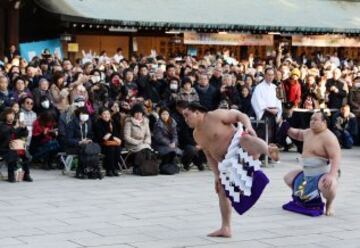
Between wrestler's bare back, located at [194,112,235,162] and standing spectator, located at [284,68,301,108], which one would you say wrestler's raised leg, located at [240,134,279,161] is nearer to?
wrestler's bare back, located at [194,112,235,162]

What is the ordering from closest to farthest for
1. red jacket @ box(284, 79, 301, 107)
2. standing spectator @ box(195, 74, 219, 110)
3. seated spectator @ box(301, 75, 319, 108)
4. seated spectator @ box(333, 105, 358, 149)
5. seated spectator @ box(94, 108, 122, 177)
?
seated spectator @ box(94, 108, 122, 177) → standing spectator @ box(195, 74, 219, 110) → red jacket @ box(284, 79, 301, 107) → seated spectator @ box(301, 75, 319, 108) → seated spectator @ box(333, 105, 358, 149)

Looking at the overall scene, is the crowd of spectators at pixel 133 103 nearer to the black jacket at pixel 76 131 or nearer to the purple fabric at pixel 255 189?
Result: the black jacket at pixel 76 131

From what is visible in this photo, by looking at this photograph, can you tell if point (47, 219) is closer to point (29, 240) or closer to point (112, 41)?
point (29, 240)

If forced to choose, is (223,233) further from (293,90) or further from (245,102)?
(293,90)

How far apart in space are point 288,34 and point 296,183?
15.2m

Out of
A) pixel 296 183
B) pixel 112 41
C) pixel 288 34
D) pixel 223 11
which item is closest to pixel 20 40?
pixel 112 41

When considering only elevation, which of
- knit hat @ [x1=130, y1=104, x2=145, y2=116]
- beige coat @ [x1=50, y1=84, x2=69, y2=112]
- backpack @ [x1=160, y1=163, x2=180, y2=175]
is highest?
beige coat @ [x1=50, y1=84, x2=69, y2=112]

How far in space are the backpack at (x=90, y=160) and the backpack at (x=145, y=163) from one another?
2.38 ft

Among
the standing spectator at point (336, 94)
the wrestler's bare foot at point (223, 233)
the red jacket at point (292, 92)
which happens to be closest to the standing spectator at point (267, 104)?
the red jacket at point (292, 92)

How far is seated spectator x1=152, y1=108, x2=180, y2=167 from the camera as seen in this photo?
13.7 m

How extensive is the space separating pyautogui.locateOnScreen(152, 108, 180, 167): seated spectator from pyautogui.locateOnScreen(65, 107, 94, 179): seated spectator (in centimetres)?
109

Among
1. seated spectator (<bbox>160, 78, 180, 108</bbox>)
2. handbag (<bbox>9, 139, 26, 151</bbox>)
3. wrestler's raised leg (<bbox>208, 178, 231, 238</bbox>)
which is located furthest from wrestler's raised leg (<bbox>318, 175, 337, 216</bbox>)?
seated spectator (<bbox>160, 78, 180, 108</bbox>)

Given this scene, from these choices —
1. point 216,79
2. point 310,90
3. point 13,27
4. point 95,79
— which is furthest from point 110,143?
point 13,27

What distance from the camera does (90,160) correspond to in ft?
41.7
